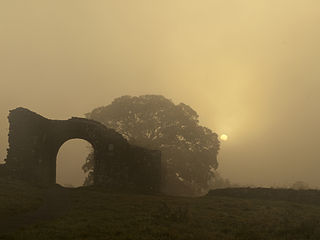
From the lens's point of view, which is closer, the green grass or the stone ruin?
the green grass

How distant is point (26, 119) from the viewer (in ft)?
91.2

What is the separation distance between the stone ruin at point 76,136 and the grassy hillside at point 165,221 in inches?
262

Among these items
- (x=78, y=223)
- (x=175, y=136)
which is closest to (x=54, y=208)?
(x=78, y=223)

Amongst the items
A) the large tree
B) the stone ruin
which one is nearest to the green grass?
the stone ruin

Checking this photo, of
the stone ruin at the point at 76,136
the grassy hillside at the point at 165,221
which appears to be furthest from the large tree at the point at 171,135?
the grassy hillside at the point at 165,221

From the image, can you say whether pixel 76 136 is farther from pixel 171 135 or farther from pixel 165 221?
pixel 165 221

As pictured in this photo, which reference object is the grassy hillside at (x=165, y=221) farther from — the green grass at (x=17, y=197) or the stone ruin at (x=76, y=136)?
the stone ruin at (x=76, y=136)

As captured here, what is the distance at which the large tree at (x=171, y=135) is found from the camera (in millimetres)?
41812

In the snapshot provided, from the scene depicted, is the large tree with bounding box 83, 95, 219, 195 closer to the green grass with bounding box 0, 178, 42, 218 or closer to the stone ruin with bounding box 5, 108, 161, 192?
the stone ruin with bounding box 5, 108, 161, 192

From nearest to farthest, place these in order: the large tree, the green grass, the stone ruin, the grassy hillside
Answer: the grassy hillside → the green grass → the stone ruin → the large tree

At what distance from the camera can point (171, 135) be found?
42.8 meters

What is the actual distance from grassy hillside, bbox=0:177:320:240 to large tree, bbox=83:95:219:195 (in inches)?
835

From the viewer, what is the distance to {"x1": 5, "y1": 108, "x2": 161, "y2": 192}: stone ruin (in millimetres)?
27141

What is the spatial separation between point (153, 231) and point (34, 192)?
37.4 ft
